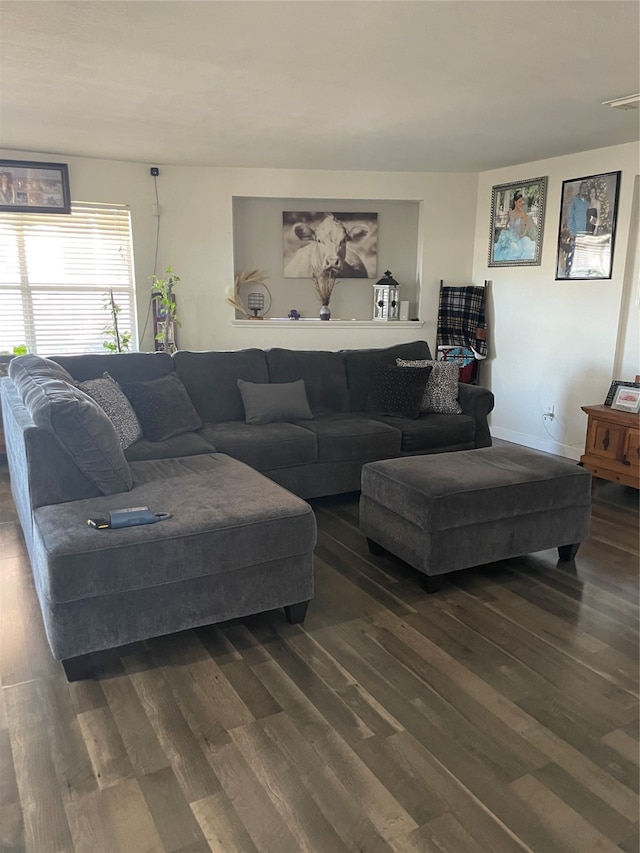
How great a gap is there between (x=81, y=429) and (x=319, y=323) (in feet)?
12.0

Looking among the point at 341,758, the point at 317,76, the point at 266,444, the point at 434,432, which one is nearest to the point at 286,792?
the point at 341,758

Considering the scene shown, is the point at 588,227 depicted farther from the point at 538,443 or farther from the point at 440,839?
the point at 440,839

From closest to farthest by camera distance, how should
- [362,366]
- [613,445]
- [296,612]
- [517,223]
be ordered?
[296,612]
[613,445]
[362,366]
[517,223]

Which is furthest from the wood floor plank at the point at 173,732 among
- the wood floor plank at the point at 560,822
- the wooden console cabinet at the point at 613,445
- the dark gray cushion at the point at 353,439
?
the wooden console cabinet at the point at 613,445

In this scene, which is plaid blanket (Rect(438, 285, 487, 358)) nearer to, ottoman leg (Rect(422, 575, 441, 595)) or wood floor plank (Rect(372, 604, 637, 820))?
ottoman leg (Rect(422, 575, 441, 595))

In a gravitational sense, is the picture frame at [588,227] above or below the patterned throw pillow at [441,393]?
above

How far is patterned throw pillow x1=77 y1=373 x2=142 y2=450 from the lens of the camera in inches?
A: 131

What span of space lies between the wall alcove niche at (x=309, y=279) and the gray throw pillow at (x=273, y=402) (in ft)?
6.57

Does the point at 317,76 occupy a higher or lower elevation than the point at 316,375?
higher

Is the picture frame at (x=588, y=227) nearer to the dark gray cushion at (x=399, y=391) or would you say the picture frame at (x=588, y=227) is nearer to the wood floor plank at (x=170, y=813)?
the dark gray cushion at (x=399, y=391)

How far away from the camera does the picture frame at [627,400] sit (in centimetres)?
421

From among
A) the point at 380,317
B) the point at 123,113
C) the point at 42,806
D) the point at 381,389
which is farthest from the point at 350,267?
the point at 42,806

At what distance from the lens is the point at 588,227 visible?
15.5 feet

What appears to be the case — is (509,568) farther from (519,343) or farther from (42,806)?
(519,343)
